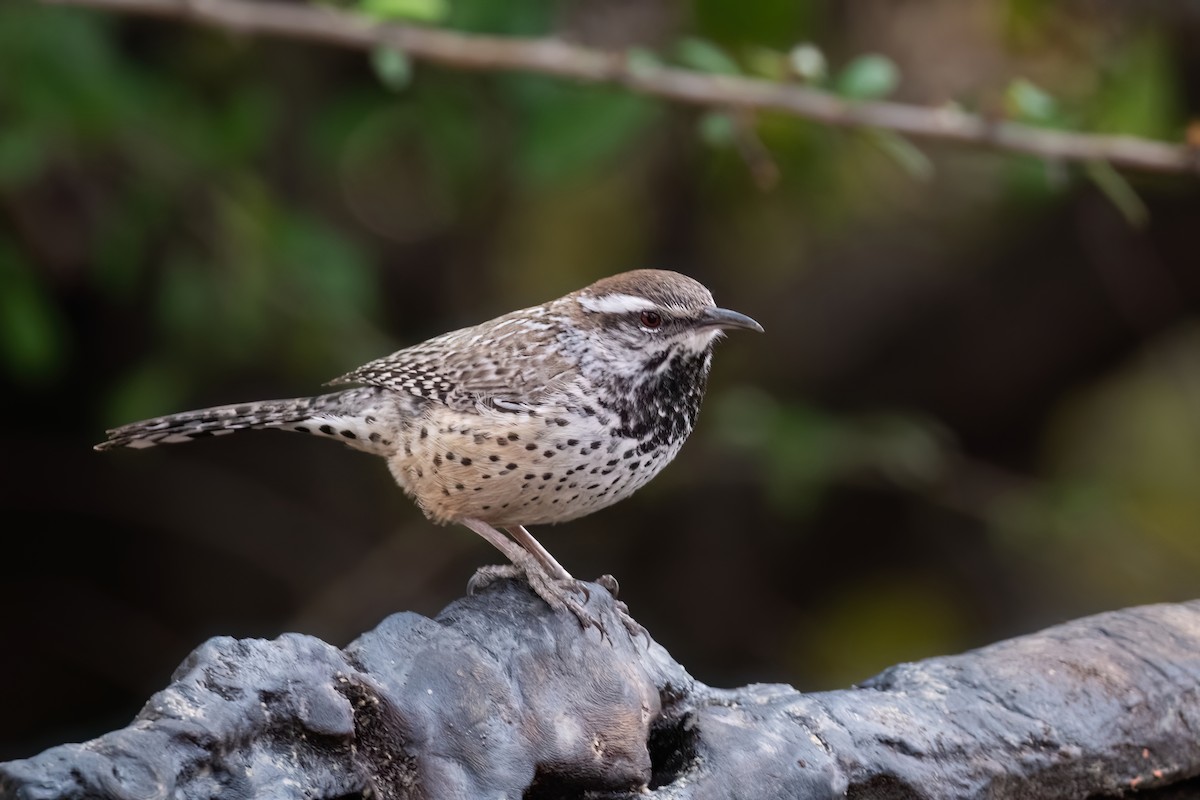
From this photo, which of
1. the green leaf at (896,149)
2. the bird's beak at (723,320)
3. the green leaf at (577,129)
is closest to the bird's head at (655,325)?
the bird's beak at (723,320)

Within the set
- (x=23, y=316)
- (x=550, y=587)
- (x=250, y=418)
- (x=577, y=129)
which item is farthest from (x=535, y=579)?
(x=23, y=316)

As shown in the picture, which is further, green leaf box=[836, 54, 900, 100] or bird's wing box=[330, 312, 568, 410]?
green leaf box=[836, 54, 900, 100]

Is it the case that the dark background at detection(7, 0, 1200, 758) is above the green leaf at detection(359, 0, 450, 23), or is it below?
below

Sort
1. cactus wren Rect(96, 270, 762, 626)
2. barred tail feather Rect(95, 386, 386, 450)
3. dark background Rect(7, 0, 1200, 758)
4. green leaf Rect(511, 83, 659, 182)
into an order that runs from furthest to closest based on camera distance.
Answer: dark background Rect(7, 0, 1200, 758), green leaf Rect(511, 83, 659, 182), barred tail feather Rect(95, 386, 386, 450), cactus wren Rect(96, 270, 762, 626)

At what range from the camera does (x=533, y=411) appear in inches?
115

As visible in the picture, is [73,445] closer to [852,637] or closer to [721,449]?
[721,449]

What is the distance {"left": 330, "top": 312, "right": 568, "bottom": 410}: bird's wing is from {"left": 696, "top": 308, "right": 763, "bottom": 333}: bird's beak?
301 millimetres

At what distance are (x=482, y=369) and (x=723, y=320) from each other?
0.53m

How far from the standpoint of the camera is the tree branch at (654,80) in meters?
3.71

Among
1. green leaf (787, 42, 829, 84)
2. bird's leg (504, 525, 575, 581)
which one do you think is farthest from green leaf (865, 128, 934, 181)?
bird's leg (504, 525, 575, 581)

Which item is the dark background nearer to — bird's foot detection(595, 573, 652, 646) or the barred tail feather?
the barred tail feather

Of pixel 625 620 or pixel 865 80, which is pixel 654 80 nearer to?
pixel 865 80

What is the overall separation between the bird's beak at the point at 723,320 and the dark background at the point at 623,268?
4.59ft

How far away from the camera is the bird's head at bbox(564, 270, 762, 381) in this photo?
2.99m
